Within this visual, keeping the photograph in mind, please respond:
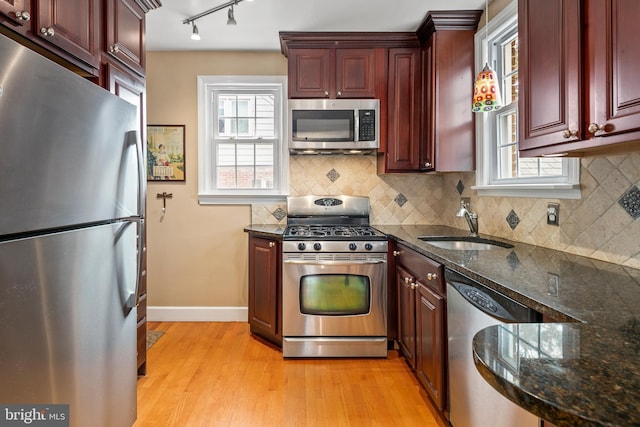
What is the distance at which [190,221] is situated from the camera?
337cm

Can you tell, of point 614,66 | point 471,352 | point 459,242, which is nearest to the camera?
point 614,66

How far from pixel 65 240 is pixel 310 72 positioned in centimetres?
234

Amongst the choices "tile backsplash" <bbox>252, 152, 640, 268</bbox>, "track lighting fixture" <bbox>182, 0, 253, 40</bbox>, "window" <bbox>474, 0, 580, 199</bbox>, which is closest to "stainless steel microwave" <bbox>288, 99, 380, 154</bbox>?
"tile backsplash" <bbox>252, 152, 640, 268</bbox>

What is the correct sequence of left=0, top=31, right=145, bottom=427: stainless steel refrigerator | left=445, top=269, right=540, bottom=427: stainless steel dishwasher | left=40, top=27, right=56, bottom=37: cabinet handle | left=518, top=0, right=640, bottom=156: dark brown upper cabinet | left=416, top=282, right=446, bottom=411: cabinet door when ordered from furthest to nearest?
left=416, top=282, right=446, bottom=411: cabinet door → left=40, top=27, right=56, bottom=37: cabinet handle → left=445, top=269, right=540, bottom=427: stainless steel dishwasher → left=518, top=0, right=640, bottom=156: dark brown upper cabinet → left=0, top=31, right=145, bottom=427: stainless steel refrigerator

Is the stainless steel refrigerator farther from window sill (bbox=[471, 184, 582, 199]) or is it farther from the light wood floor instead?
window sill (bbox=[471, 184, 582, 199])

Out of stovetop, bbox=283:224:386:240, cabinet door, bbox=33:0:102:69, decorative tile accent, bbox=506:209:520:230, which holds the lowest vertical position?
stovetop, bbox=283:224:386:240

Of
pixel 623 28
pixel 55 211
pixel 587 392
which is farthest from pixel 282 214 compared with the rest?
pixel 587 392

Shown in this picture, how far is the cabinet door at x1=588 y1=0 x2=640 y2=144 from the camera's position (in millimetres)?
1032

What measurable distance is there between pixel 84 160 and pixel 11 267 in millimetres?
412

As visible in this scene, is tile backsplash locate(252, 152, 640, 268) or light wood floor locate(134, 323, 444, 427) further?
Result: light wood floor locate(134, 323, 444, 427)

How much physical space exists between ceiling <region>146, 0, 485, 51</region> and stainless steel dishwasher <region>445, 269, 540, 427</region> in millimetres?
1997

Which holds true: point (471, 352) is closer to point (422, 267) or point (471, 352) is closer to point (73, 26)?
point (422, 267)

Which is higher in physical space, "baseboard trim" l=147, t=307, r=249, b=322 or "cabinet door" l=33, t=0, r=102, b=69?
"cabinet door" l=33, t=0, r=102, b=69

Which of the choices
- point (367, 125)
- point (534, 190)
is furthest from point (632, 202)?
point (367, 125)
